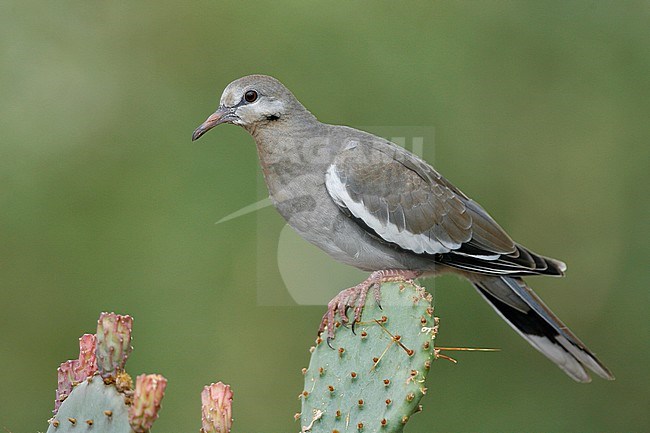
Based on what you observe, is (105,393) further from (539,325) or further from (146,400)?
(539,325)

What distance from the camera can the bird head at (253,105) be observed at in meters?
3.39

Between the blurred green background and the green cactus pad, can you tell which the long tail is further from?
the green cactus pad

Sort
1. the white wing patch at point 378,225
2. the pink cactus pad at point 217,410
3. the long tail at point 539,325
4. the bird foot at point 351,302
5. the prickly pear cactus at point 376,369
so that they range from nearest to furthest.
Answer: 1. the pink cactus pad at point 217,410
2. the prickly pear cactus at point 376,369
3. the bird foot at point 351,302
4. the white wing patch at point 378,225
5. the long tail at point 539,325

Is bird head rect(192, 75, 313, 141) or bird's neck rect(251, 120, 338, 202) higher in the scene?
bird head rect(192, 75, 313, 141)

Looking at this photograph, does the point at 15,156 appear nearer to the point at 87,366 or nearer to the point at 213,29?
the point at 213,29

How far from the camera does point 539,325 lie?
12.2 ft

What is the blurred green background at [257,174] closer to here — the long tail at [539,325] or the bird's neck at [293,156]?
the long tail at [539,325]

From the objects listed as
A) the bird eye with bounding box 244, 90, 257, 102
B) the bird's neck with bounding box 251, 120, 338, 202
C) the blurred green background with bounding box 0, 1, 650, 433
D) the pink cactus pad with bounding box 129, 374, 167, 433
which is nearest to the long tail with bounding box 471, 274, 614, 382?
the bird's neck with bounding box 251, 120, 338, 202

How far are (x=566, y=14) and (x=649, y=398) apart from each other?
222cm

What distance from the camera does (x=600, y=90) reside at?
221 inches

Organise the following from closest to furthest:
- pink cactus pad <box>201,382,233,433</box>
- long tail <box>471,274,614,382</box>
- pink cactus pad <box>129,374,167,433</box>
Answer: pink cactus pad <box>129,374,167,433</box> < pink cactus pad <box>201,382,233,433</box> < long tail <box>471,274,614,382</box>

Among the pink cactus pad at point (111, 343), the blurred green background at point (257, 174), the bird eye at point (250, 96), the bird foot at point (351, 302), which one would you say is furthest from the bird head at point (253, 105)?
the blurred green background at point (257, 174)

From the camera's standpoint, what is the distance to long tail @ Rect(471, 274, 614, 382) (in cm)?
361

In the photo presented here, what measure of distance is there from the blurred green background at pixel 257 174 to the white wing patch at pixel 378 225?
182 cm
